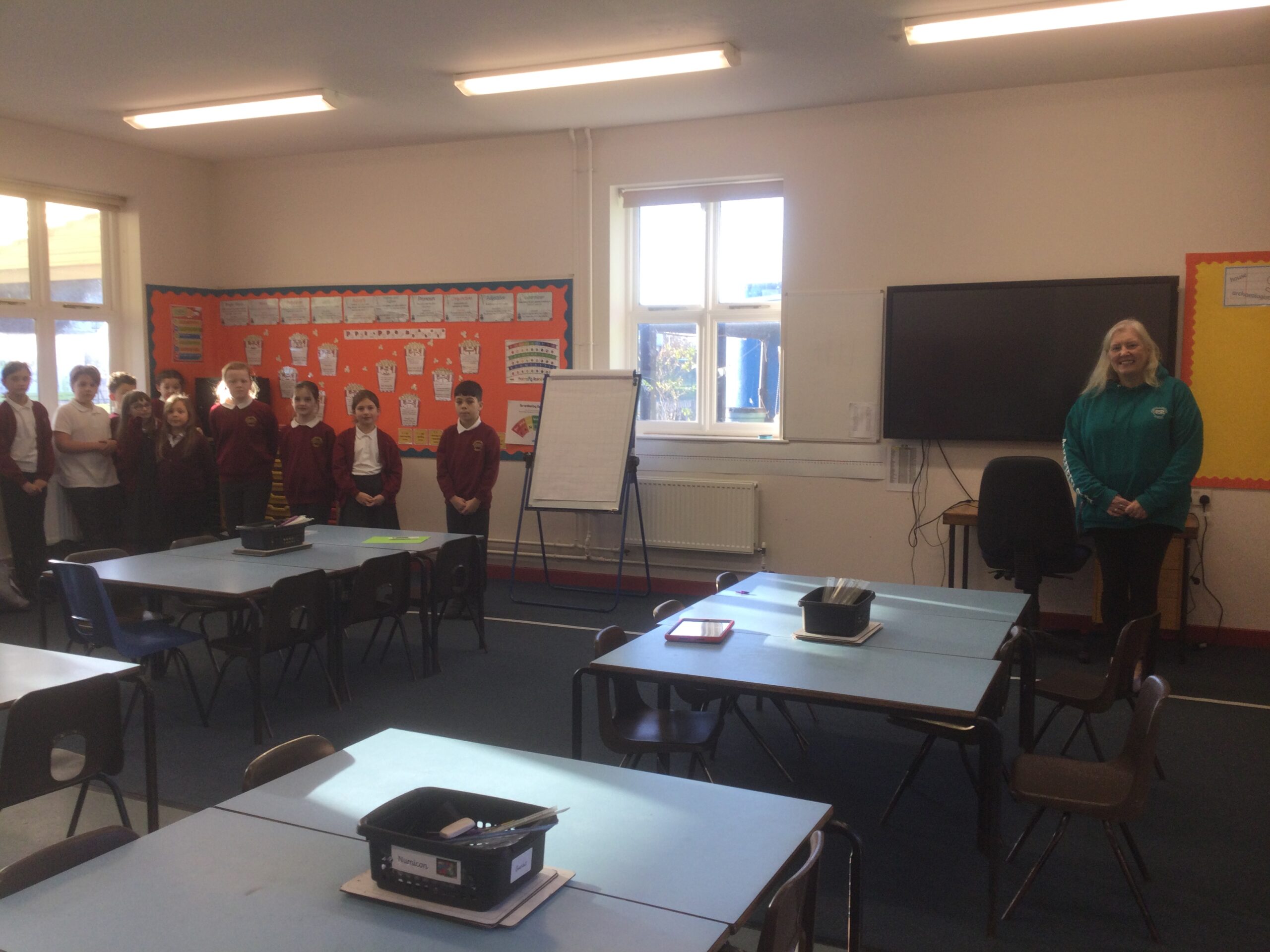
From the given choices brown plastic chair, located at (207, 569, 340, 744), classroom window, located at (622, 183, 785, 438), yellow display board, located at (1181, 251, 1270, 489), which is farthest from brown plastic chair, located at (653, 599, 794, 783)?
yellow display board, located at (1181, 251, 1270, 489)

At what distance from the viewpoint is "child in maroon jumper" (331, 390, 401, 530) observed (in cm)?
616

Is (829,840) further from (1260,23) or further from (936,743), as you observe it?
(1260,23)

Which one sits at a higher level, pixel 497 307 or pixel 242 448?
pixel 497 307

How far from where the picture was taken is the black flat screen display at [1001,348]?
5414 mm

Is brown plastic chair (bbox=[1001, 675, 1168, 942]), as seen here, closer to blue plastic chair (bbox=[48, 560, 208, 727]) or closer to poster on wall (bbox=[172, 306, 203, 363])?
blue plastic chair (bbox=[48, 560, 208, 727])

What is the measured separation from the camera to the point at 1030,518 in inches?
194

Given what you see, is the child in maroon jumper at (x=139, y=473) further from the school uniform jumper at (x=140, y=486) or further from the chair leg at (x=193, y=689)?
the chair leg at (x=193, y=689)

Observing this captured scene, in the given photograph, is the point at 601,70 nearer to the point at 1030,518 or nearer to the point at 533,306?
the point at 533,306

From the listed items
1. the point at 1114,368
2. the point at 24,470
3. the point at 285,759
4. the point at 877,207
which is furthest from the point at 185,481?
the point at 1114,368

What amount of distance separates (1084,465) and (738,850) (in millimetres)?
3298

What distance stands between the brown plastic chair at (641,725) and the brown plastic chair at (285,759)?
83 cm

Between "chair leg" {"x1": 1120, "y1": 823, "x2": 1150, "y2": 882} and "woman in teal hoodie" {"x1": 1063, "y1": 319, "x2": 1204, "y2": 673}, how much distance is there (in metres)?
1.47

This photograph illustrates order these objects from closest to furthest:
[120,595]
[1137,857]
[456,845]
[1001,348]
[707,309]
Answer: [456,845] → [1137,857] → [120,595] → [1001,348] → [707,309]

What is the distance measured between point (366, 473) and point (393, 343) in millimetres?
1530
